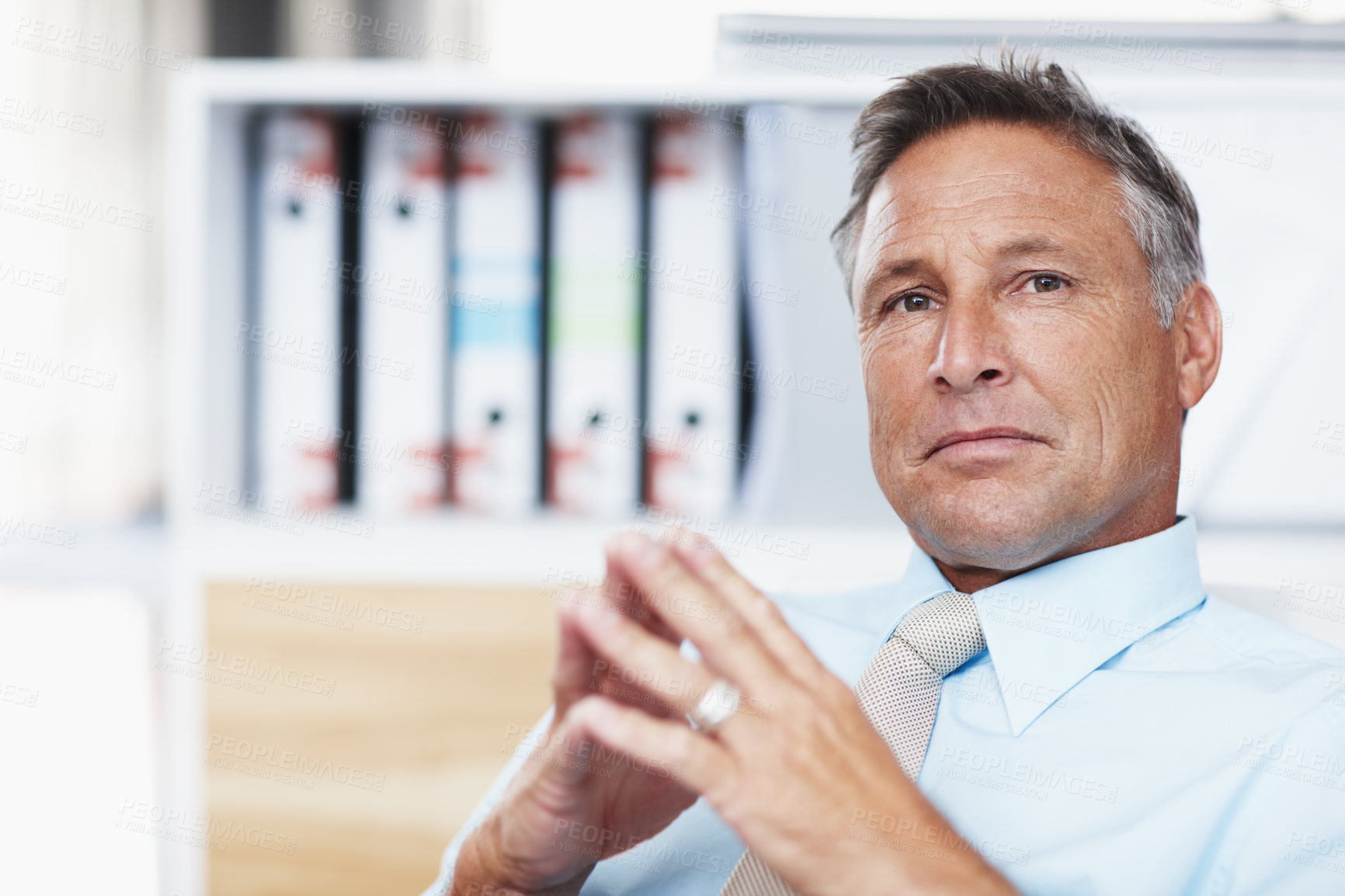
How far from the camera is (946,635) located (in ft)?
2.89

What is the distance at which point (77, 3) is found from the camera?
2.20 metres

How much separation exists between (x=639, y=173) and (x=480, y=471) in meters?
0.43

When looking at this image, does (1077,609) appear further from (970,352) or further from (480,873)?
(480,873)

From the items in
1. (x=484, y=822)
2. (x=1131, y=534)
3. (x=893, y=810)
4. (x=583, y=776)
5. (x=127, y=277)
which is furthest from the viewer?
(x=127, y=277)

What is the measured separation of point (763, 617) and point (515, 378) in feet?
2.40

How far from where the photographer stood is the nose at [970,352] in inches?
35.0

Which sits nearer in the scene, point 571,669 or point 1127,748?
point 571,669

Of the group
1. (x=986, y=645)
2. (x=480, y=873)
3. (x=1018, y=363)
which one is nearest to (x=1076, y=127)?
(x=1018, y=363)

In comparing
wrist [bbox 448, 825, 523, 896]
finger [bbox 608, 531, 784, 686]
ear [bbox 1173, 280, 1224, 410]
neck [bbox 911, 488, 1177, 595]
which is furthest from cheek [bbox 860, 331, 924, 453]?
wrist [bbox 448, 825, 523, 896]

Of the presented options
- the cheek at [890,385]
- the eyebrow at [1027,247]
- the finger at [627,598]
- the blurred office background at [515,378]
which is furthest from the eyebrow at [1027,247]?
the finger at [627,598]

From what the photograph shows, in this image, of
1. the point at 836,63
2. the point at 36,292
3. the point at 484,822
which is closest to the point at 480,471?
the point at 484,822

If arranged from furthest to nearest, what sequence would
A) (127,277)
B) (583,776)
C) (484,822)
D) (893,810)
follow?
(127,277) → (484,822) → (583,776) → (893,810)

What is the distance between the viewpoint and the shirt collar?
85 cm

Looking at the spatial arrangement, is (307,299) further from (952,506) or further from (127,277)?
(127,277)
